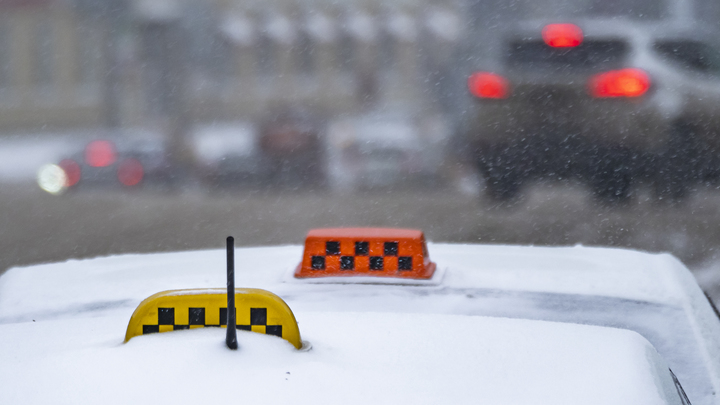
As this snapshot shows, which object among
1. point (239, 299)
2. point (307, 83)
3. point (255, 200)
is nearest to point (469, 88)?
point (255, 200)

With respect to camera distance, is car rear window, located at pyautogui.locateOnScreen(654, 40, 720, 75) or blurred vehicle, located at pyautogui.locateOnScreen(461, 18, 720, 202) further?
car rear window, located at pyautogui.locateOnScreen(654, 40, 720, 75)

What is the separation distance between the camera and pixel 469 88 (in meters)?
9.02

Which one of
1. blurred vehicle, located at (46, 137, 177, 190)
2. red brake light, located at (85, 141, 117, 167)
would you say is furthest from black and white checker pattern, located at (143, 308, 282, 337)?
red brake light, located at (85, 141, 117, 167)

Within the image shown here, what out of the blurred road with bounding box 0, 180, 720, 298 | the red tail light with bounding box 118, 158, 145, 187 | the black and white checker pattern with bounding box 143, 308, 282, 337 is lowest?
the blurred road with bounding box 0, 180, 720, 298

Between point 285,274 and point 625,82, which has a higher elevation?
point 625,82

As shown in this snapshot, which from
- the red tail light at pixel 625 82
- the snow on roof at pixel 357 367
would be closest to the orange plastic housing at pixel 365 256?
the snow on roof at pixel 357 367

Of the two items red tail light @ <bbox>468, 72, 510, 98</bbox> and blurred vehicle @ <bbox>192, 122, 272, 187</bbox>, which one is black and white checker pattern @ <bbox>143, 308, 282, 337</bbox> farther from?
blurred vehicle @ <bbox>192, 122, 272, 187</bbox>

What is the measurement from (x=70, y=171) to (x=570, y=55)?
427 inches

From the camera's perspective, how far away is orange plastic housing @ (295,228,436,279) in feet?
6.01

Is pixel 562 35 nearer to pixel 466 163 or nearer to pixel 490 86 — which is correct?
pixel 490 86

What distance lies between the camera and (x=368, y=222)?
9.30 metres

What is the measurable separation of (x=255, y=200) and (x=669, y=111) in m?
5.98

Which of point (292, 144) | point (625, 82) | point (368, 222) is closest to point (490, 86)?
point (625, 82)

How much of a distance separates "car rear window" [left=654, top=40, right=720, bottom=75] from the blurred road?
1.40 metres
